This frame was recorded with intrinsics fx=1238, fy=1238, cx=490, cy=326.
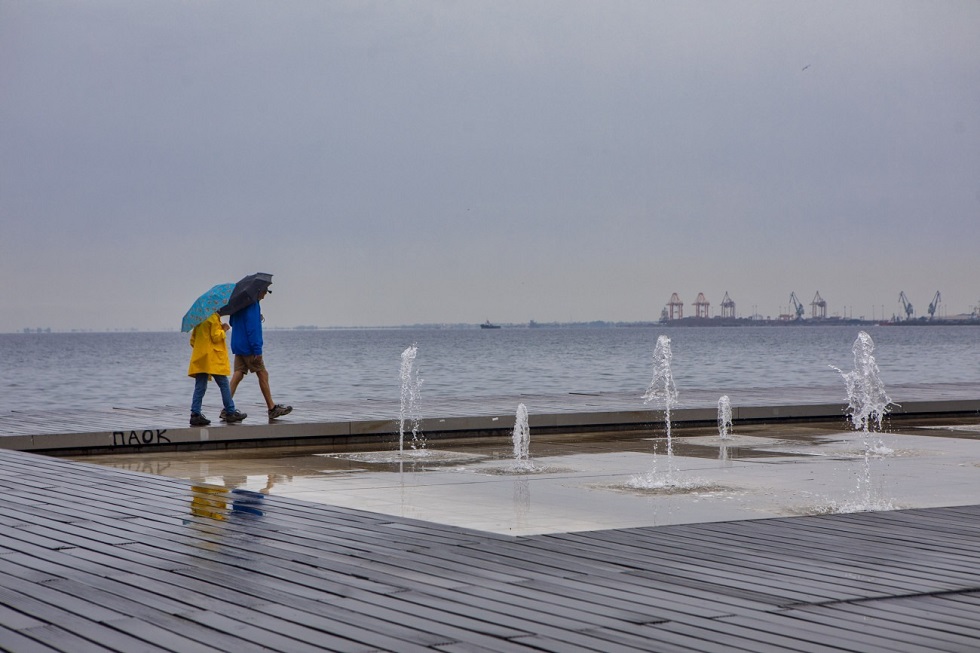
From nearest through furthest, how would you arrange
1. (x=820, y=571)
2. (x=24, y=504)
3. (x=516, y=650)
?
(x=516, y=650), (x=820, y=571), (x=24, y=504)

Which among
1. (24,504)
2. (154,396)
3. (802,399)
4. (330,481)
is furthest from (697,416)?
(154,396)

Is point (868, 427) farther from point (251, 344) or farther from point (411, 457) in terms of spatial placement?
point (251, 344)

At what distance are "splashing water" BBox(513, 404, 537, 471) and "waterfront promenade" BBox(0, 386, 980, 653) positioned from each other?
12.5 feet

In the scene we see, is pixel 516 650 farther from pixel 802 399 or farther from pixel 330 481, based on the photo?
pixel 802 399

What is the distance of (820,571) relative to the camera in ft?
17.4

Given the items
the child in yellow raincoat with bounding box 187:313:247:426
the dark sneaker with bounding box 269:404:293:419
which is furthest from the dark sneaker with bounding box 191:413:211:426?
the dark sneaker with bounding box 269:404:293:419

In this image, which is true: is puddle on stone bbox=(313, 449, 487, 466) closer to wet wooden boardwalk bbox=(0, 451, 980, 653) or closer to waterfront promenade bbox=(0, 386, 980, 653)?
waterfront promenade bbox=(0, 386, 980, 653)

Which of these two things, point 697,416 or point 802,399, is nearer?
point 697,416

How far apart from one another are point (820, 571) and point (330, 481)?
501 cm

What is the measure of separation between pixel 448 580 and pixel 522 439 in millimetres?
8147

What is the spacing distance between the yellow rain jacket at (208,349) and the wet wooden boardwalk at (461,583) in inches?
225

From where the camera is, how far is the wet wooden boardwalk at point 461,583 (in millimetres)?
4066

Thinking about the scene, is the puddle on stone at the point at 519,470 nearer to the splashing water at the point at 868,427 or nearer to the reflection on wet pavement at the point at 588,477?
the reflection on wet pavement at the point at 588,477

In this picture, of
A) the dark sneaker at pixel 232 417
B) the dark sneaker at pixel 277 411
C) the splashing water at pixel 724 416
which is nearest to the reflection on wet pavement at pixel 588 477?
the splashing water at pixel 724 416
